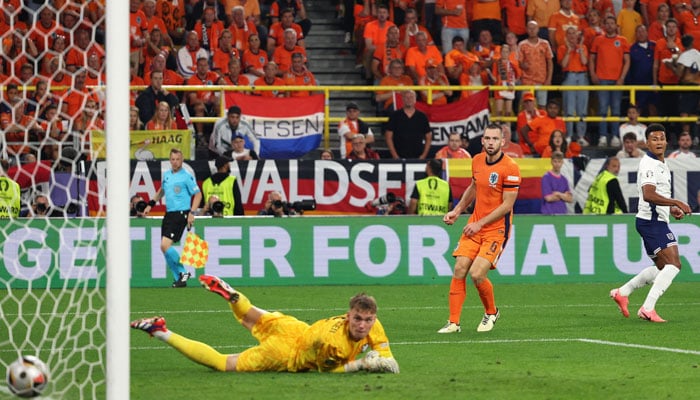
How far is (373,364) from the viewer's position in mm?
9164

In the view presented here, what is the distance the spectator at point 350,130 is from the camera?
21.2 metres

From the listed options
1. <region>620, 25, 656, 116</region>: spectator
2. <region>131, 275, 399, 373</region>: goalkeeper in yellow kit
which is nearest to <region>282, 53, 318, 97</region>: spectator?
<region>620, 25, 656, 116</region>: spectator

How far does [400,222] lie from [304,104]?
11.1 ft

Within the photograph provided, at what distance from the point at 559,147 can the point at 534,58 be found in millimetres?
2886

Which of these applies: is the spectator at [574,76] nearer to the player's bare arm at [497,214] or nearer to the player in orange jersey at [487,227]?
the player in orange jersey at [487,227]

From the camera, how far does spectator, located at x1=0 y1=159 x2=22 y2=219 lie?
52.4ft

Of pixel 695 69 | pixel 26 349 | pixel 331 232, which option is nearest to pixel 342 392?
pixel 26 349

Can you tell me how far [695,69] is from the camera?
77.5ft

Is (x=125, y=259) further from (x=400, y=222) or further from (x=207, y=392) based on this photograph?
(x=400, y=222)

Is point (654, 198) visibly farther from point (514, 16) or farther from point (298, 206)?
point (514, 16)

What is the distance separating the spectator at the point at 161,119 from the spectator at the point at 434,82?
489 cm

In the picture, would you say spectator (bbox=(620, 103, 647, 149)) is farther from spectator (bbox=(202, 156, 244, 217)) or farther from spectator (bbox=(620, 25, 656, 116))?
spectator (bbox=(202, 156, 244, 217))

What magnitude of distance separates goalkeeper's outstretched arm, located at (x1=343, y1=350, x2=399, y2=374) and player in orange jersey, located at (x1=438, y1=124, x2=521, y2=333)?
3226 millimetres

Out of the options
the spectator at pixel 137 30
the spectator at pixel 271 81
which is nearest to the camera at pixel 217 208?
the spectator at pixel 271 81
